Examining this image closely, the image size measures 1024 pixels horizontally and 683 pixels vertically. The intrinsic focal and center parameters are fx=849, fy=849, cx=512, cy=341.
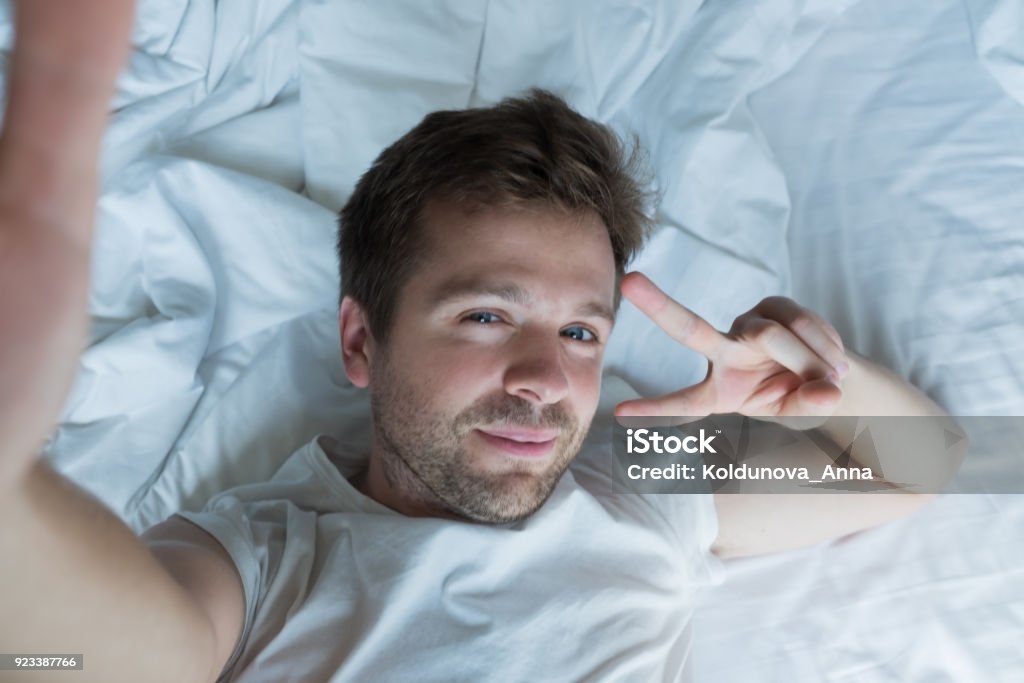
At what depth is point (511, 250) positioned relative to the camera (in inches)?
35.8

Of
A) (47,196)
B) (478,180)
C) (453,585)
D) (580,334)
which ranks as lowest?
(453,585)

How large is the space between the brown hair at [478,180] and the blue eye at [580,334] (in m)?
0.11

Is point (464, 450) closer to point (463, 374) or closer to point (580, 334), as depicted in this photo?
point (463, 374)

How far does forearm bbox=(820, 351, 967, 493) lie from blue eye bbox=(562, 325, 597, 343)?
0.31 meters

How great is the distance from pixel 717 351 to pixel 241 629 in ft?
1.83

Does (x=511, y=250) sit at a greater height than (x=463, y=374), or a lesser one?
greater

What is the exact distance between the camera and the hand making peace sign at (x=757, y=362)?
0.87 meters

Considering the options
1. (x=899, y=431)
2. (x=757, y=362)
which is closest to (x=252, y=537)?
(x=757, y=362)

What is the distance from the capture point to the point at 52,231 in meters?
0.38

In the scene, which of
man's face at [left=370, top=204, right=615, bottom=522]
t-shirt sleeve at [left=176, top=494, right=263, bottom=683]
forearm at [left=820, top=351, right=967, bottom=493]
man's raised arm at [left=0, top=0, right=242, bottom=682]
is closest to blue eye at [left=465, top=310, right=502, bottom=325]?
man's face at [left=370, top=204, right=615, bottom=522]

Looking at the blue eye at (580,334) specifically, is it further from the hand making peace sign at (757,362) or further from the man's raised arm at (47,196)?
the man's raised arm at (47,196)

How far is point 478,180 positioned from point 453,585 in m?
0.44

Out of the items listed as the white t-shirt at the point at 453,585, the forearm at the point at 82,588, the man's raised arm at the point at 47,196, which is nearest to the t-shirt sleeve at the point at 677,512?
the white t-shirt at the point at 453,585

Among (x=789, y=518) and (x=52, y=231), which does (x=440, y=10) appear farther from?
(x=52, y=231)
